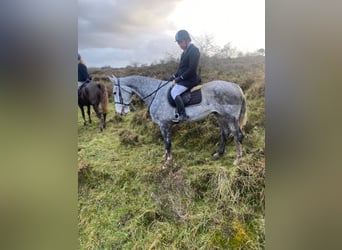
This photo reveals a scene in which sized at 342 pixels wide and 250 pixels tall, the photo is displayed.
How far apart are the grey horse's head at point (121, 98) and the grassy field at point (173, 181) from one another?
0.12 feet

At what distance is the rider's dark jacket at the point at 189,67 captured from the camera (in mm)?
1938

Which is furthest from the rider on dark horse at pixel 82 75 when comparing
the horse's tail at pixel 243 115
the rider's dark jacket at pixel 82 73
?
the horse's tail at pixel 243 115

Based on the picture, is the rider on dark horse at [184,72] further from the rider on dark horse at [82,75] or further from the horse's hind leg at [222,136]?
the rider on dark horse at [82,75]

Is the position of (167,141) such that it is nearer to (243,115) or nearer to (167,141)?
(167,141)

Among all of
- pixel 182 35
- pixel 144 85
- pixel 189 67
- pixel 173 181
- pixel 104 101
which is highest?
pixel 182 35

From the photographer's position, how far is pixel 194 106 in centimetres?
200

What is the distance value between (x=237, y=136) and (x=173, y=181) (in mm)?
523

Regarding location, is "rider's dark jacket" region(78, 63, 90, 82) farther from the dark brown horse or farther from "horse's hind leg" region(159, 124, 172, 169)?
"horse's hind leg" region(159, 124, 172, 169)

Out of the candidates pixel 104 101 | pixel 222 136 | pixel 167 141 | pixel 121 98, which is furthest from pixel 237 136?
pixel 104 101

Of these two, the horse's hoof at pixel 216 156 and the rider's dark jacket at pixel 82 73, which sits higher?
the rider's dark jacket at pixel 82 73

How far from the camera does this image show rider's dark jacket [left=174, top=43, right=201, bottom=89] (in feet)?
6.36

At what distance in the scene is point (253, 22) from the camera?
1856 millimetres

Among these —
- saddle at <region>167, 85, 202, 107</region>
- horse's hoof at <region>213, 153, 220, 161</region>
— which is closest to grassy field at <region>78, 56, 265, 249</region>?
horse's hoof at <region>213, 153, 220, 161</region>

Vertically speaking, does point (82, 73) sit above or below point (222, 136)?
above
